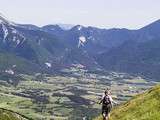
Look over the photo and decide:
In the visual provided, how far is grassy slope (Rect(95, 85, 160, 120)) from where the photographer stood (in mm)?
50784

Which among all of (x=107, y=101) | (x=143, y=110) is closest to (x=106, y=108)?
(x=107, y=101)

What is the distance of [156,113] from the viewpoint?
49.5m

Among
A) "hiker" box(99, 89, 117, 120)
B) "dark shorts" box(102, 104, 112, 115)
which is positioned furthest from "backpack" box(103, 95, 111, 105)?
"dark shorts" box(102, 104, 112, 115)

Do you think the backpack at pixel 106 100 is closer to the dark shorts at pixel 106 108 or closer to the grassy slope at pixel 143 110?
the dark shorts at pixel 106 108

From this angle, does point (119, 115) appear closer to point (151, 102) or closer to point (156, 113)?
point (151, 102)

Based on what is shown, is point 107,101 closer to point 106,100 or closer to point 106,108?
point 106,100

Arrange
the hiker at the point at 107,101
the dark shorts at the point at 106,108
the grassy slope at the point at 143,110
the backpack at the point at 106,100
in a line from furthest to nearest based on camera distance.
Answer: the grassy slope at the point at 143,110 < the dark shorts at the point at 106,108 < the backpack at the point at 106,100 < the hiker at the point at 107,101

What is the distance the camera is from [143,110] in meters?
54.7

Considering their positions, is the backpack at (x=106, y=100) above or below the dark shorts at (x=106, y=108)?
above

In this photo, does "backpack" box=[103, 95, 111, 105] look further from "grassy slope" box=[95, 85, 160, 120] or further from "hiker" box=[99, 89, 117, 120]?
"grassy slope" box=[95, 85, 160, 120]

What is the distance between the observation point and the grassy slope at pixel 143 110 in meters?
50.8

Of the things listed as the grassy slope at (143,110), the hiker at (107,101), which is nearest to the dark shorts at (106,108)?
the hiker at (107,101)

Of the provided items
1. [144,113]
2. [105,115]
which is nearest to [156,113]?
[144,113]

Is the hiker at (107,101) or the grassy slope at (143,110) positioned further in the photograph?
the grassy slope at (143,110)
